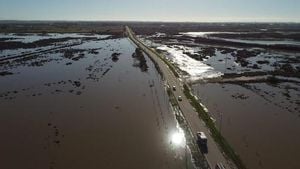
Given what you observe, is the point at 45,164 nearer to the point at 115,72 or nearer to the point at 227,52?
the point at 115,72

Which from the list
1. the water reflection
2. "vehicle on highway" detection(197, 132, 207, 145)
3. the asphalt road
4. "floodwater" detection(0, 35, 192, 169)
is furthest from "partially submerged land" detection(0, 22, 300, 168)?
"vehicle on highway" detection(197, 132, 207, 145)

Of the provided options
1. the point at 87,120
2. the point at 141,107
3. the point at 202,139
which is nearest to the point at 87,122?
the point at 87,120

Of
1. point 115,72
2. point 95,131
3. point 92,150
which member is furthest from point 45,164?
point 115,72

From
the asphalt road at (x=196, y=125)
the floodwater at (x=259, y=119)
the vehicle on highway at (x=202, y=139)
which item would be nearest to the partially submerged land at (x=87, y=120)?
the vehicle on highway at (x=202, y=139)

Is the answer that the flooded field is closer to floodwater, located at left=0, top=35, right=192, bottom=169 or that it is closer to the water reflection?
the water reflection

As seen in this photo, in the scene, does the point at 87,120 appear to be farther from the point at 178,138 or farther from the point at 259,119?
the point at 259,119
